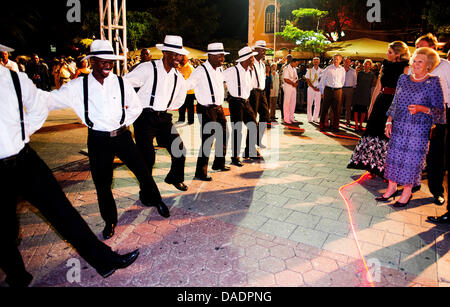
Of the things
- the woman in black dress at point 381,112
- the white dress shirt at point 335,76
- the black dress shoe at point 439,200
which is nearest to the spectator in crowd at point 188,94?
the white dress shirt at point 335,76

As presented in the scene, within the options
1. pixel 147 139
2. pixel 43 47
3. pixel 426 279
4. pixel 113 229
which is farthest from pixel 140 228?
pixel 43 47

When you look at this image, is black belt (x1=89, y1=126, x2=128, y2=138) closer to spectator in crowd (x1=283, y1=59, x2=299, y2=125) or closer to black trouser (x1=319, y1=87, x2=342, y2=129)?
black trouser (x1=319, y1=87, x2=342, y2=129)

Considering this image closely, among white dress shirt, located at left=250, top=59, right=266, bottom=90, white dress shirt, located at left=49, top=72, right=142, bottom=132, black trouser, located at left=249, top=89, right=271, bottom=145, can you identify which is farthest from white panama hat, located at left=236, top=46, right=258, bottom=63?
white dress shirt, located at left=49, top=72, right=142, bottom=132

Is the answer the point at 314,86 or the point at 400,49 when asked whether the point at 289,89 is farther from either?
the point at 400,49

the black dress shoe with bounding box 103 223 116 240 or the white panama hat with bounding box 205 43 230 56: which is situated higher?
the white panama hat with bounding box 205 43 230 56

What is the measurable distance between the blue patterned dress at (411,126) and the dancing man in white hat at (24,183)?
3.72 metres

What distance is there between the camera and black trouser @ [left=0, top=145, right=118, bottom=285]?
240 cm

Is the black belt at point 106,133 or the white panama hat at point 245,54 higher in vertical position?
the white panama hat at point 245,54

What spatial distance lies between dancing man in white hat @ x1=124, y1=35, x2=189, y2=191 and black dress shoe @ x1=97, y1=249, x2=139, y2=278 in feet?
4.62

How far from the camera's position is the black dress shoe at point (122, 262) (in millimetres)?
2746

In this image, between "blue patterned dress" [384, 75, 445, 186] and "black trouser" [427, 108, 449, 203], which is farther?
"black trouser" [427, 108, 449, 203]

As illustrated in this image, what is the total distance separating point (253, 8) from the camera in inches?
1170

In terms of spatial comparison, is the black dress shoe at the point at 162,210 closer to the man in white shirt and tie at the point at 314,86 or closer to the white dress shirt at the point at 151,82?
the white dress shirt at the point at 151,82

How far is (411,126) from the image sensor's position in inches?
156
